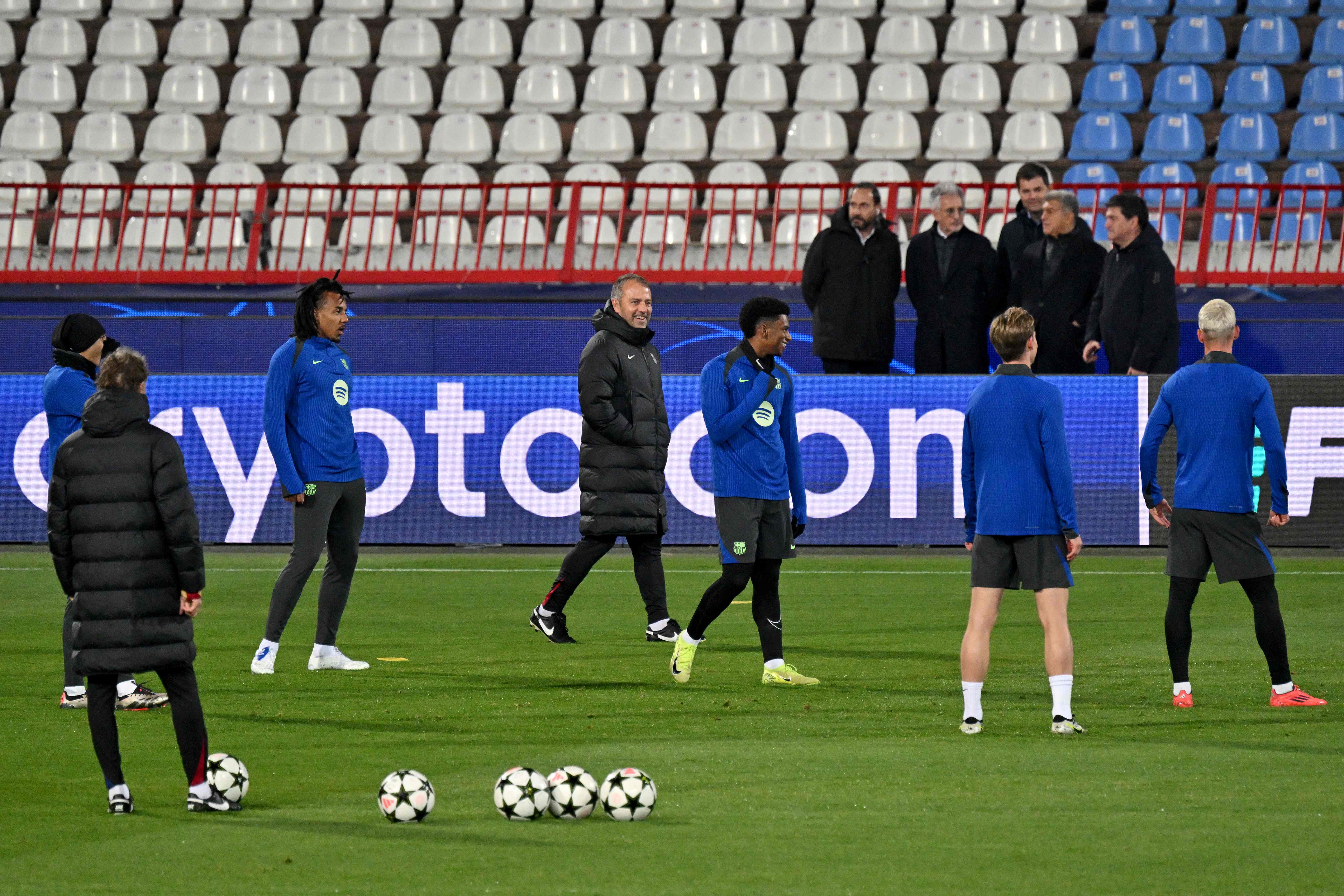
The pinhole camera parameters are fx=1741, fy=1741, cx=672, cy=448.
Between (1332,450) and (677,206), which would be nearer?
(1332,450)

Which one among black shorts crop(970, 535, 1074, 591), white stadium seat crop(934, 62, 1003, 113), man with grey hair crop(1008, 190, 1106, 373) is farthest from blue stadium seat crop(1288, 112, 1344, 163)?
Answer: black shorts crop(970, 535, 1074, 591)

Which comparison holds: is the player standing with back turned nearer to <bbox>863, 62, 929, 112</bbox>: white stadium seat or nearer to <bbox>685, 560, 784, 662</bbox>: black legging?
<bbox>685, 560, 784, 662</bbox>: black legging

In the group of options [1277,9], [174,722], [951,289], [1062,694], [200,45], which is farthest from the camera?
[200,45]

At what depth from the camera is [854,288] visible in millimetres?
14375

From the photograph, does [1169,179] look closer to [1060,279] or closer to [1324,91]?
[1324,91]

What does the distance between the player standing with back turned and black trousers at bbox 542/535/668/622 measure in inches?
61.2

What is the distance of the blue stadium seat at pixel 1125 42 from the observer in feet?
69.1

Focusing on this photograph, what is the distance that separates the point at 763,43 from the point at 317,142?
218 inches

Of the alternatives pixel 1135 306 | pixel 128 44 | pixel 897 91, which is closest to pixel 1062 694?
pixel 1135 306

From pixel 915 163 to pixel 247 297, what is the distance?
7.57 meters

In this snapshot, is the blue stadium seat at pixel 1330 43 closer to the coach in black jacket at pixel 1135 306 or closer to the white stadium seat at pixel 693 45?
the white stadium seat at pixel 693 45

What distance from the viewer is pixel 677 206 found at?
733 inches

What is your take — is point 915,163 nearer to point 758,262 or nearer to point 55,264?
point 758,262

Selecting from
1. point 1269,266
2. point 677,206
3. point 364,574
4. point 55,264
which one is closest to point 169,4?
point 55,264
